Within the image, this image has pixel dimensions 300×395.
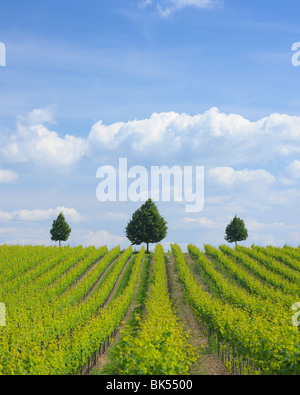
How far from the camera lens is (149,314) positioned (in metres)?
20.6

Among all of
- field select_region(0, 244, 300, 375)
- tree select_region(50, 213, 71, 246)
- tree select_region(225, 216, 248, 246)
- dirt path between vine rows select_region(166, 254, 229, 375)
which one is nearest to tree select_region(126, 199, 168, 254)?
field select_region(0, 244, 300, 375)

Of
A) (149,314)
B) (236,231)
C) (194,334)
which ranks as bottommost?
(194,334)

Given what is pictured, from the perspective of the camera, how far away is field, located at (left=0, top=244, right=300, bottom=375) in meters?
13.6

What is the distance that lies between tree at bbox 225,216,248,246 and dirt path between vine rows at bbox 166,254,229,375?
2136 cm

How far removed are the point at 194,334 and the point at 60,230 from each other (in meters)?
51.4

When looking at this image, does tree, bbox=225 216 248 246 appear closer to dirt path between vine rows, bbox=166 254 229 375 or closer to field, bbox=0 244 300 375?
field, bbox=0 244 300 375

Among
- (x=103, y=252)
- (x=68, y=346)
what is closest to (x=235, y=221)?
(x=103, y=252)

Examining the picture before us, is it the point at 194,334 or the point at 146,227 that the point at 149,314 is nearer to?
the point at 194,334

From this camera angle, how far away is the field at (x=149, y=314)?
1359 cm

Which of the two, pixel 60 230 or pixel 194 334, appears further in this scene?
pixel 60 230

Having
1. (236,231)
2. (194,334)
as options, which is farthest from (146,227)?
(194,334)

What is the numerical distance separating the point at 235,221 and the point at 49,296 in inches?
1696

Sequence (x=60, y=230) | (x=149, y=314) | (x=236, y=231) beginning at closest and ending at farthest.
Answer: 1. (x=149, y=314)
2. (x=236, y=231)
3. (x=60, y=230)
